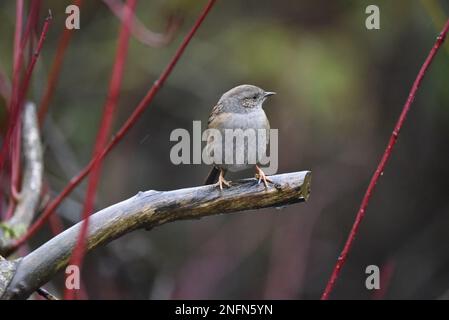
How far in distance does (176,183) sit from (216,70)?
1.52 meters

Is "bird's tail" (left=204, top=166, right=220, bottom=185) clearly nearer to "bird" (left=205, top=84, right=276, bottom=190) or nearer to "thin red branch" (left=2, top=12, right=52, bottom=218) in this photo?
"bird" (left=205, top=84, right=276, bottom=190)

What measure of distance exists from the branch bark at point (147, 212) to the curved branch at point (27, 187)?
763mm

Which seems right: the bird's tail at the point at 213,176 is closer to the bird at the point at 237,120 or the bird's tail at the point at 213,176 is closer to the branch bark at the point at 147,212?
the bird at the point at 237,120

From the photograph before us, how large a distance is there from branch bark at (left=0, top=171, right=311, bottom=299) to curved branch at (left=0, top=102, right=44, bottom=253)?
0.76 m

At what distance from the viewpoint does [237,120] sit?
12.6 ft

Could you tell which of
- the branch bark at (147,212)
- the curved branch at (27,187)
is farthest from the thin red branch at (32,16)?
the curved branch at (27,187)

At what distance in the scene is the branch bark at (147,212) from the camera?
253 cm

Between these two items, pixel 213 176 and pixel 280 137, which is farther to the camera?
pixel 280 137

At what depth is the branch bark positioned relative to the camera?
8.30 feet

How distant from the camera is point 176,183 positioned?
781 cm

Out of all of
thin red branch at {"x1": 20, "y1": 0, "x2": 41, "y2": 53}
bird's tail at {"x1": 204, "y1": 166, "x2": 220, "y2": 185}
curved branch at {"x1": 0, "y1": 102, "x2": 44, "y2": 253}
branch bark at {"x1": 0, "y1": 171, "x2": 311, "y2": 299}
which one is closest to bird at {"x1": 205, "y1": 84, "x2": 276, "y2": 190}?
bird's tail at {"x1": 204, "y1": 166, "x2": 220, "y2": 185}

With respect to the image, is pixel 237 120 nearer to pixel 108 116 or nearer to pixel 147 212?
pixel 147 212

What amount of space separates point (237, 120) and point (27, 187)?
3.83 ft

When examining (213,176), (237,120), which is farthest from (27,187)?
(237,120)
